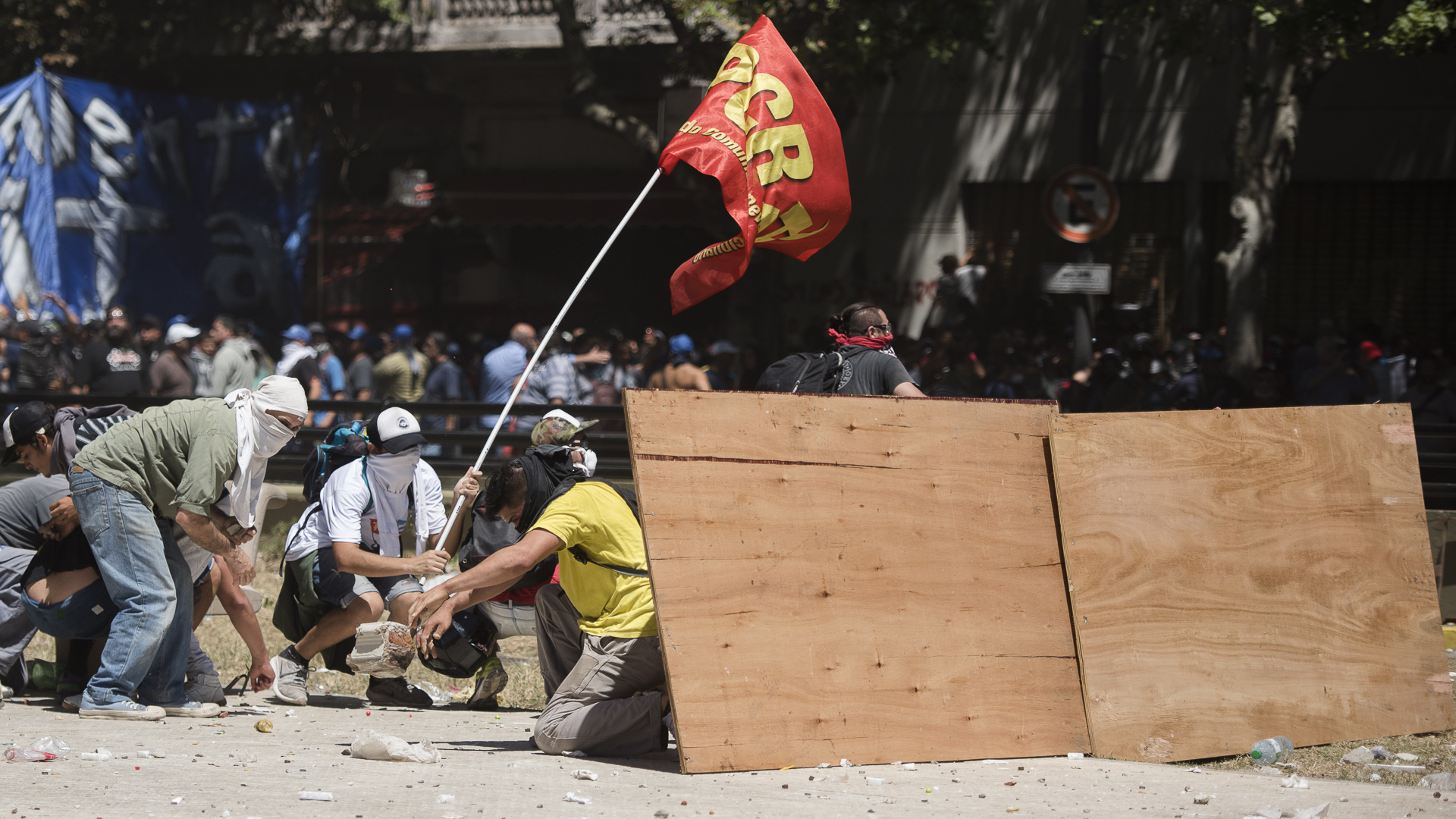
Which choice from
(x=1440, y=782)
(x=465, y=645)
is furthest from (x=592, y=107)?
(x=1440, y=782)

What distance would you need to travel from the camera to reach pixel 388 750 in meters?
4.93

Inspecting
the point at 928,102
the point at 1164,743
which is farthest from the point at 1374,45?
the point at 1164,743

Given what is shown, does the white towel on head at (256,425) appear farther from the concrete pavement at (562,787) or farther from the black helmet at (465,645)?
the black helmet at (465,645)

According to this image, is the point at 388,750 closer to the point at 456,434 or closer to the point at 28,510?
the point at 28,510

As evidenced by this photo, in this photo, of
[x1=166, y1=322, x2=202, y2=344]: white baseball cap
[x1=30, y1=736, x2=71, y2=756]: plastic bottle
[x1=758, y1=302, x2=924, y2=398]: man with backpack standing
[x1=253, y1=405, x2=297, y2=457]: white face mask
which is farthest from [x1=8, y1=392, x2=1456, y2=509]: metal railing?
[x1=30, y1=736, x2=71, y2=756]: plastic bottle

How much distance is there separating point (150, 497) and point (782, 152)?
124 inches

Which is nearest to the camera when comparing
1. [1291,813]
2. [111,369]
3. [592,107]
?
[1291,813]

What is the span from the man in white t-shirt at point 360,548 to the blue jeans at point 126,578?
0.76m

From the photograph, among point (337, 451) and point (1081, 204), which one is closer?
point (337, 451)

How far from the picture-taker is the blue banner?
16.8 m

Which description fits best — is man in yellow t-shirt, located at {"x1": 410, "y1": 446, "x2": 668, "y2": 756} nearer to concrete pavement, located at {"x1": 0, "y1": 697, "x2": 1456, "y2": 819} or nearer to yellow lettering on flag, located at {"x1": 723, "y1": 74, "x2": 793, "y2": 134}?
concrete pavement, located at {"x1": 0, "y1": 697, "x2": 1456, "y2": 819}

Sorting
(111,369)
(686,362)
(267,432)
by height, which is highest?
(267,432)

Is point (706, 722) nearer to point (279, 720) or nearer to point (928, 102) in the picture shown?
point (279, 720)

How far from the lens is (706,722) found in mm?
4727
